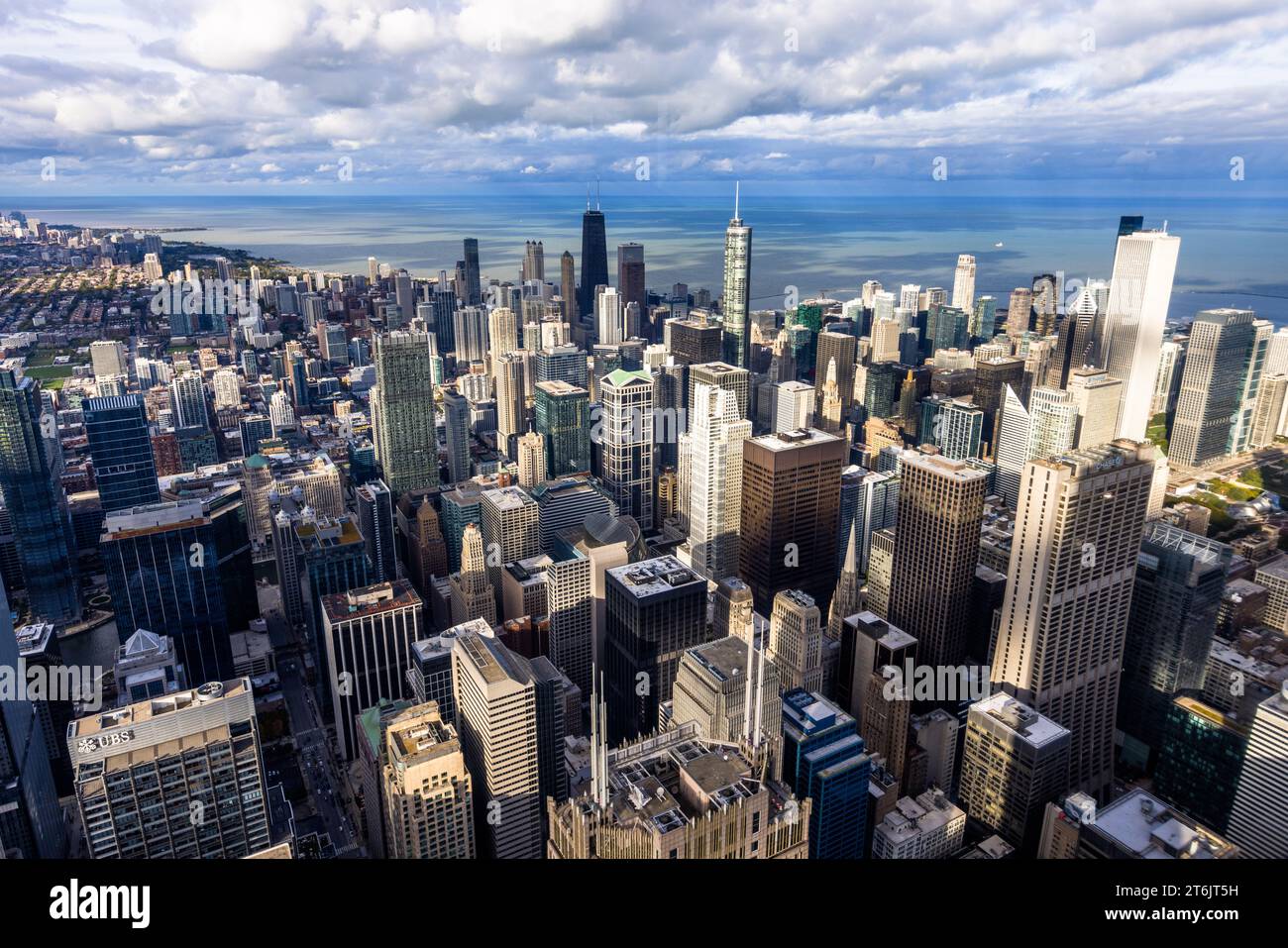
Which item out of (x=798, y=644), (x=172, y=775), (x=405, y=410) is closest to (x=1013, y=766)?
(x=798, y=644)

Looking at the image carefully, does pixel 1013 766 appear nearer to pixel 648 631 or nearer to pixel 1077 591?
pixel 1077 591

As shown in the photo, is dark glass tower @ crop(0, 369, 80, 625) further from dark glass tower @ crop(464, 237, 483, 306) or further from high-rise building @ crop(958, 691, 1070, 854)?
dark glass tower @ crop(464, 237, 483, 306)

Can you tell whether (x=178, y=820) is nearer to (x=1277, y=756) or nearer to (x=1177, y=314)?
(x=1277, y=756)

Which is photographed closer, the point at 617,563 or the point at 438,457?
the point at 617,563

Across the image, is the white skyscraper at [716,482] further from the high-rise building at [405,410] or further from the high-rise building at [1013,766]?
the high-rise building at [405,410]
